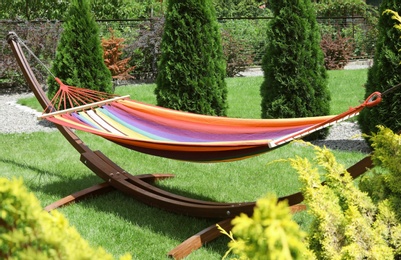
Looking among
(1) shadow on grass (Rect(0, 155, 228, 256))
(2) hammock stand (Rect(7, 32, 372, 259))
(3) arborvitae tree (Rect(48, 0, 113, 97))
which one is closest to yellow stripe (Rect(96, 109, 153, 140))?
(2) hammock stand (Rect(7, 32, 372, 259))

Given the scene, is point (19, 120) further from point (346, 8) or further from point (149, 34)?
point (346, 8)

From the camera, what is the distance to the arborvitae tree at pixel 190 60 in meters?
6.19

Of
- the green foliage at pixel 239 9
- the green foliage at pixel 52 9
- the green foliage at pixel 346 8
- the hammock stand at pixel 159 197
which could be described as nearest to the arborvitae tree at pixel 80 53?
the hammock stand at pixel 159 197

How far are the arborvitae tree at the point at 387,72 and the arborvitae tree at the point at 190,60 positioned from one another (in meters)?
1.74

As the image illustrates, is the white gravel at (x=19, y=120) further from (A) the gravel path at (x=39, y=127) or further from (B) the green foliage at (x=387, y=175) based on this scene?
(B) the green foliage at (x=387, y=175)

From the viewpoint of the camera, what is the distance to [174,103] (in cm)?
622

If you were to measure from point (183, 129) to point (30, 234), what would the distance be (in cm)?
299

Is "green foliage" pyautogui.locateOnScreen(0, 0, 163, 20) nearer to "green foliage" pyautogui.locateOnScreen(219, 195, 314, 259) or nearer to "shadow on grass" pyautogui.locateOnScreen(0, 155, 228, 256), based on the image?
"shadow on grass" pyautogui.locateOnScreen(0, 155, 228, 256)

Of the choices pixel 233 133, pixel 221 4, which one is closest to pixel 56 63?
pixel 233 133

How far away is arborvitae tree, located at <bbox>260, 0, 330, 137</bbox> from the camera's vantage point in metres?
5.87

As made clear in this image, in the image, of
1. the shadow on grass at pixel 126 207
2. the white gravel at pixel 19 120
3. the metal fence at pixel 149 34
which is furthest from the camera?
the metal fence at pixel 149 34

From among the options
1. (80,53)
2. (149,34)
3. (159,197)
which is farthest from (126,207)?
(149,34)

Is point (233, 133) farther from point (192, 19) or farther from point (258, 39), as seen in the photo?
point (258, 39)

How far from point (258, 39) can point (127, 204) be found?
9123 millimetres
